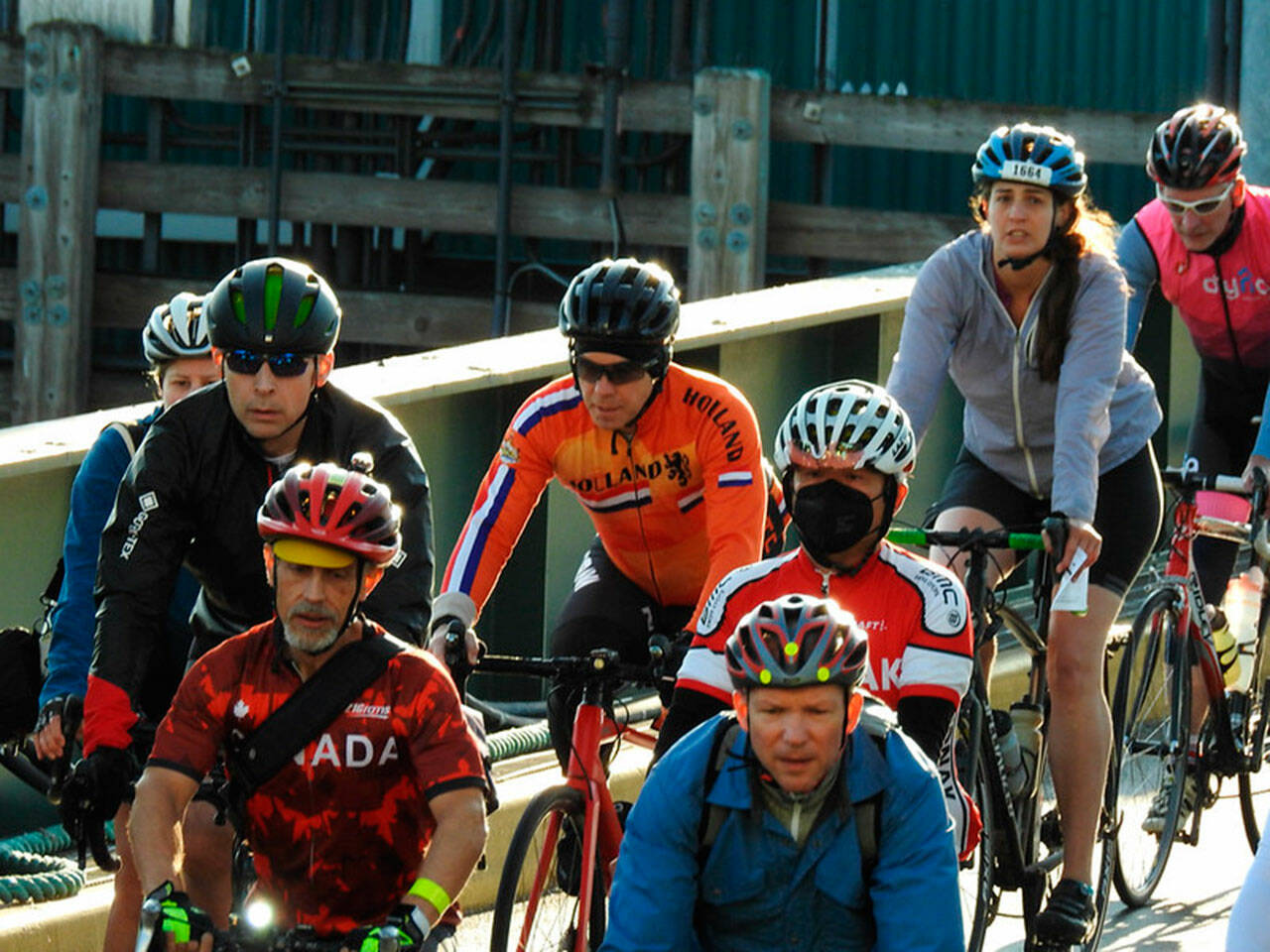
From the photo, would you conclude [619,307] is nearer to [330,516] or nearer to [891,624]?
[891,624]

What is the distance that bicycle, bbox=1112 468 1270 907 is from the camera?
7.84 meters

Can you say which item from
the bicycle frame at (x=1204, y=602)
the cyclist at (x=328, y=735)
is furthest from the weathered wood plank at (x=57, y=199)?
the cyclist at (x=328, y=735)

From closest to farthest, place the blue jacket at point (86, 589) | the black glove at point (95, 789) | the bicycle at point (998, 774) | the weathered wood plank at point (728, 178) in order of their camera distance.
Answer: the black glove at point (95, 789)
the blue jacket at point (86, 589)
the bicycle at point (998, 774)
the weathered wood plank at point (728, 178)

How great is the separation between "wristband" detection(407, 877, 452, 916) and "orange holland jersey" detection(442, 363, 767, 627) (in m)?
1.68

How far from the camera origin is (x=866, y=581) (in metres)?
5.66

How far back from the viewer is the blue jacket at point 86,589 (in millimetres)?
5824

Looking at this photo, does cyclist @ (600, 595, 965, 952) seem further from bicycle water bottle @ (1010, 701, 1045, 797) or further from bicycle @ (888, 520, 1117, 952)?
bicycle water bottle @ (1010, 701, 1045, 797)

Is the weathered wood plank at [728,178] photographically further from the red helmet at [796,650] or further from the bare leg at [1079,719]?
the red helmet at [796,650]

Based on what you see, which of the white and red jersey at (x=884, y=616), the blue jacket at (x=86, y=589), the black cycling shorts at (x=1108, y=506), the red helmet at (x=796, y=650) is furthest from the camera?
the black cycling shorts at (x=1108, y=506)

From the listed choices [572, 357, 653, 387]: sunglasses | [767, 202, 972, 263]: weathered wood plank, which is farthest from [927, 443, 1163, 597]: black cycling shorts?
[767, 202, 972, 263]: weathered wood plank

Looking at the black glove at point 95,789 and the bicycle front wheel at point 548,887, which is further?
the bicycle front wheel at point 548,887

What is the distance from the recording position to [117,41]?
1405 centimetres

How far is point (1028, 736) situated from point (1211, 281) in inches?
83.4

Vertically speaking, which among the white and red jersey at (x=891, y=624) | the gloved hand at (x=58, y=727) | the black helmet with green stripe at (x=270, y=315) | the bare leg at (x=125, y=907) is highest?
the black helmet with green stripe at (x=270, y=315)
